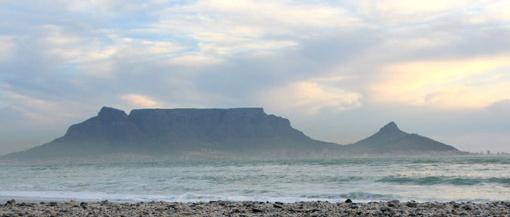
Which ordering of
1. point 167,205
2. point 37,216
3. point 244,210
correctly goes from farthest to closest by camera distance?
point 167,205 < point 244,210 < point 37,216

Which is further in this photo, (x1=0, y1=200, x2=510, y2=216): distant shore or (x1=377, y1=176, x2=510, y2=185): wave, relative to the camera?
(x1=377, y1=176, x2=510, y2=185): wave

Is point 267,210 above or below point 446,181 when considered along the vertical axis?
below

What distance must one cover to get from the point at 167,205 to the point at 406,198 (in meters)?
8.14

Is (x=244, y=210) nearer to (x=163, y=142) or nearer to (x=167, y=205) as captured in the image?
(x=167, y=205)

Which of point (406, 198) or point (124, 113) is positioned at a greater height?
point (124, 113)

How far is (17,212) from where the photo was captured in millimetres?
12555

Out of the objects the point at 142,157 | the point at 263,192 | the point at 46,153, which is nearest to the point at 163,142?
the point at 142,157

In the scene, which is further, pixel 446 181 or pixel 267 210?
pixel 446 181

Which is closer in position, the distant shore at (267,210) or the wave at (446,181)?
the distant shore at (267,210)

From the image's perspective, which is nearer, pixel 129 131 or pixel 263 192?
pixel 263 192

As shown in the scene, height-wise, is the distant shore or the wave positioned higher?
the wave

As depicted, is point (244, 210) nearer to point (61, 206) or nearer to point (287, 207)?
point (287, 207)

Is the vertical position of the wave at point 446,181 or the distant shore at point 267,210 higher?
the wave at point 446,181

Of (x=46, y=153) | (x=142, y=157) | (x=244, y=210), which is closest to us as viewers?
(x=244, y=210)
